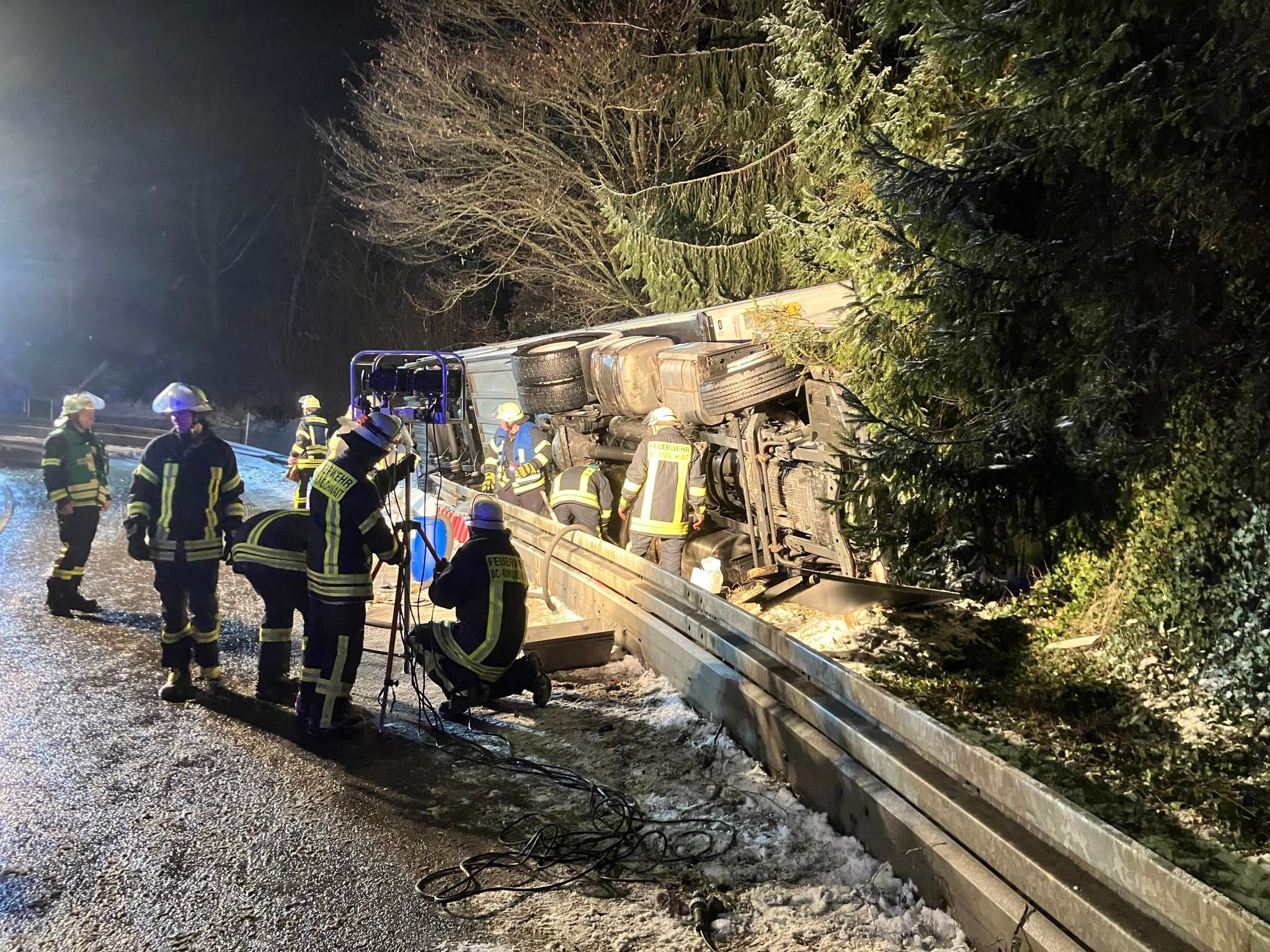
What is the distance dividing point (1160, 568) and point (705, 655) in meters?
2.41

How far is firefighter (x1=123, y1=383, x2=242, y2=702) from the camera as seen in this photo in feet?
19.7

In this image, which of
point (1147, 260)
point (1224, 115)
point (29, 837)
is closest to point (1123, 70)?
point (1224, 115)

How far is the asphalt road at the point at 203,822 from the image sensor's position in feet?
10.5

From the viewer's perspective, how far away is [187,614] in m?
6.02

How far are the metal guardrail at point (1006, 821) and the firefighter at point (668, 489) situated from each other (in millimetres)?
2921

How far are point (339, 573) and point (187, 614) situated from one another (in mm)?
1618

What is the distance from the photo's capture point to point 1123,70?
146 inches

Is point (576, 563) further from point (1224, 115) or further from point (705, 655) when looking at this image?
point (1224, 115)

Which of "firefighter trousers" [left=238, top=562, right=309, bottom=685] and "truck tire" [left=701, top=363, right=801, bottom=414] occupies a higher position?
"truck tire" [left=701, top=363, right=801, bottom=414]

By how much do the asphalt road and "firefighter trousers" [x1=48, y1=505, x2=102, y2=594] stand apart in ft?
4.40

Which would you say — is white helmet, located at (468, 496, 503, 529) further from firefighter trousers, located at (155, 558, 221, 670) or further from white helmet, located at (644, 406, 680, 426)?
white helmet, located at (644, 406, 680, 426)

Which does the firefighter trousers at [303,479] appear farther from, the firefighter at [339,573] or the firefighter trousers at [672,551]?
the firefighter at [339,573]

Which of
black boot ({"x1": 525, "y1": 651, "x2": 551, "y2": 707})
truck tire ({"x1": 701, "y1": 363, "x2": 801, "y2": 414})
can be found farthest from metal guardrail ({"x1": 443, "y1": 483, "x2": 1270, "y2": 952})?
truck tire ({"x1": 701, "y1": 363, "x2": 801, "y2": 414})

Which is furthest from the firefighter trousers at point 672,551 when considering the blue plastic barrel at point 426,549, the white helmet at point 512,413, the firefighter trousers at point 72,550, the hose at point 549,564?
the firefighter trousers at point 72,550
